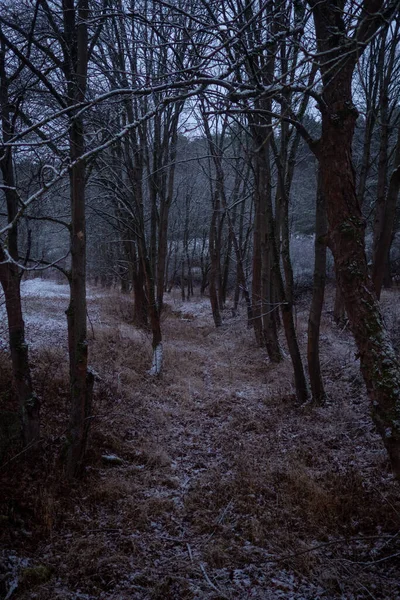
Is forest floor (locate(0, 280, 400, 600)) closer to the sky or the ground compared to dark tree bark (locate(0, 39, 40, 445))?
closer to the ground

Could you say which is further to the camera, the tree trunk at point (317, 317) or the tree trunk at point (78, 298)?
the tree trunk at point (317, 317)

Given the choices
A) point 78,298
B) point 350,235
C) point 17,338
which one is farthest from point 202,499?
point 350,235

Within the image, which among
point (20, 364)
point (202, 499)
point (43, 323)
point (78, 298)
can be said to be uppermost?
point (78, 298)

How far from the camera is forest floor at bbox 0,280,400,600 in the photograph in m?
3.30

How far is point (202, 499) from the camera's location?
15.2ft

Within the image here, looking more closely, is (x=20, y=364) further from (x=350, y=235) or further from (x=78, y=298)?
(x=350, y=235)

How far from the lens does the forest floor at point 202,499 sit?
10.8 ft

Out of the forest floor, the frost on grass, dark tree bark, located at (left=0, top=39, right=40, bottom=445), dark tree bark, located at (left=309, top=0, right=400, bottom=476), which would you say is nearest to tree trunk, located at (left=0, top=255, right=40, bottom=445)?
dark tree bark, located at (left=0, top=39, right=40, bottom=445)

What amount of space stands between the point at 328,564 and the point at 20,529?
3033 millimetres

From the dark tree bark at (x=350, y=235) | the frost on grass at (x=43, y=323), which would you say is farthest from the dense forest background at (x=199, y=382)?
the frost on grass at (x=43, y=323)

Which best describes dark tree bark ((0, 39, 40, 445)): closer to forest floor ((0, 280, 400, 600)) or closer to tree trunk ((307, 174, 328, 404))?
forest floor ((0, 280, 400, 600))

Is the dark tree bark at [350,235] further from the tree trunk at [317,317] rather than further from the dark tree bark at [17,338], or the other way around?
the dark tree bark at [17,338]

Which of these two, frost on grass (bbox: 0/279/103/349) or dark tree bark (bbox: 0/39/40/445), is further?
frost on grass (bbox: 0/279/103/349)

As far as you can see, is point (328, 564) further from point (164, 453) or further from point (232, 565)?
point (164, 453)
